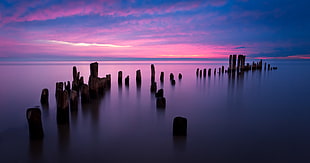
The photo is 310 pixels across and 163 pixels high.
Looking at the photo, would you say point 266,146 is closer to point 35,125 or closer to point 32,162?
point 32,162

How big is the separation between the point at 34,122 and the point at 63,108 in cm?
106

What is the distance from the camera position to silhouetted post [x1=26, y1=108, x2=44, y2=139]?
162 inches

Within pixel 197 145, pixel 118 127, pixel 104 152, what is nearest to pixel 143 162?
pixel 104 152

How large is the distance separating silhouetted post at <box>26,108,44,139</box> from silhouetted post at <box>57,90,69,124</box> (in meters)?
0.91

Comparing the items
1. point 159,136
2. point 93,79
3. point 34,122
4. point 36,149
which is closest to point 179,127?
point 159,136

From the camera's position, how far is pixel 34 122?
4219 millimetres

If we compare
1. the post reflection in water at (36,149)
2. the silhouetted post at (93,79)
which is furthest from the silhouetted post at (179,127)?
the silhouetted post at (93,79)

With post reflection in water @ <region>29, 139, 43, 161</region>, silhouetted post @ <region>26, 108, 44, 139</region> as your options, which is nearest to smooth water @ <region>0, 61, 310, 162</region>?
post reflection in water @ <region>29, 139, 43, 161</region>

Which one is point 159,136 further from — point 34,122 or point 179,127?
point 34,122

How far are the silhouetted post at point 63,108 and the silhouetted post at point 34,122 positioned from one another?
0.91 metres

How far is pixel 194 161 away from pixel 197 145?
608mm

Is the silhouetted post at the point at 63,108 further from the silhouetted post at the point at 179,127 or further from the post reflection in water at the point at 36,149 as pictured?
the silhouetted post at the point at 179,127

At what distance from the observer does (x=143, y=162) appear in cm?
358

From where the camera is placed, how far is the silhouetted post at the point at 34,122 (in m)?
4.11
